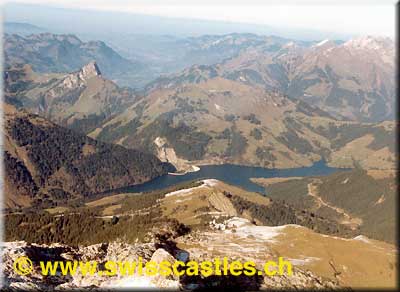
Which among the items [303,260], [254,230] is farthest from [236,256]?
[254,230]

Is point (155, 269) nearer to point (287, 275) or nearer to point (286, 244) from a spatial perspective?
point (287, 275)

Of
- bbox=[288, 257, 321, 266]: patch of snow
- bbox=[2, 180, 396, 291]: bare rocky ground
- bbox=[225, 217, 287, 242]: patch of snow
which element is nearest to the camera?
bbox=[2, 180, 396, 291]: bare rocky ground

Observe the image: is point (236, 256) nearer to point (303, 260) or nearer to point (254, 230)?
point (303, 260)

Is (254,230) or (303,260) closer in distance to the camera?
(303,260)

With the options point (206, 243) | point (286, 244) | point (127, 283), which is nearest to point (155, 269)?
point (127, 283)

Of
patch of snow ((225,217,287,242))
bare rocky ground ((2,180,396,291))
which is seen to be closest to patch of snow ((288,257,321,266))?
bare rocky ground ((2,180,396,291))

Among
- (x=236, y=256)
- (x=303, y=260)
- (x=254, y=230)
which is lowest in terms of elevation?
(x=254, y=230)

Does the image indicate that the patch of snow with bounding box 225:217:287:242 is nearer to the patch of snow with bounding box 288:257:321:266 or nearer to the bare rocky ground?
the bare rocky ground

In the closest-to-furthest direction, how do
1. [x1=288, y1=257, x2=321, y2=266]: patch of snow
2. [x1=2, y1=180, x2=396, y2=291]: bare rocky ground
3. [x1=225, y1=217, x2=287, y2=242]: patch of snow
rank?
[x1=2, y1=180, x2=396, y2=291]: bare rocky ground, [x1=288, y1=257, x2=321, y2=266]: patch of snow, [x1=225, y1=217, x2=287, y2=242]: patch of snow

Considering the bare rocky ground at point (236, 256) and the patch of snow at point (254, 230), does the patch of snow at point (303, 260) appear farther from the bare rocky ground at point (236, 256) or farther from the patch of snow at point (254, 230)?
the patch of snow at point (254, 230)

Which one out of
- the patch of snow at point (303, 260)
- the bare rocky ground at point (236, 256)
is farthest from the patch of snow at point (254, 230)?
the patch of snow at point (303, 260)

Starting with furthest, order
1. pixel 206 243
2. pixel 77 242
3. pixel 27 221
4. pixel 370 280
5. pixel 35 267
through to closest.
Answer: pixel 27 221 → pixel 77 242 → pixel 206 243 → pixel 370 280 → pixel 35 267
